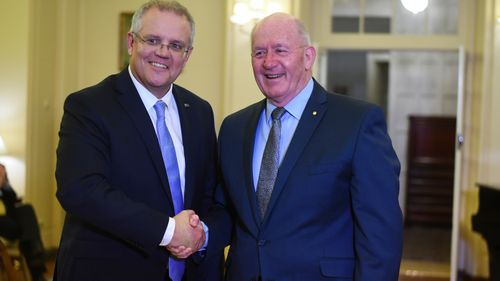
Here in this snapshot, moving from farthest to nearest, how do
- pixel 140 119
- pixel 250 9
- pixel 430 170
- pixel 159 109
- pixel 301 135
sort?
pixel 430 170
pixel 250 9
pixel 159 109
pixel 140 119
pixel 301 135

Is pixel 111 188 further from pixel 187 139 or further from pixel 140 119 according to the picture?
pixel 187 139

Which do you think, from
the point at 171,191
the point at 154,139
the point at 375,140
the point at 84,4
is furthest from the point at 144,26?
the point at 84,4

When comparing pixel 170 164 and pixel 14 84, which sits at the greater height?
pixel 14 84

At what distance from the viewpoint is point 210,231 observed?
239cm

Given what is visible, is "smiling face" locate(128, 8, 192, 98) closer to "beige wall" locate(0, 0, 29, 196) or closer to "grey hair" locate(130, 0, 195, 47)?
"grey hair" locate(130, 0, 195, 47)

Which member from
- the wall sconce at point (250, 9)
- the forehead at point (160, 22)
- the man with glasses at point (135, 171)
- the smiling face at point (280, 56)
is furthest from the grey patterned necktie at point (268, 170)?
the wall sconce at point (250, 9)

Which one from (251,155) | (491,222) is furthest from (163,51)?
(491,222)

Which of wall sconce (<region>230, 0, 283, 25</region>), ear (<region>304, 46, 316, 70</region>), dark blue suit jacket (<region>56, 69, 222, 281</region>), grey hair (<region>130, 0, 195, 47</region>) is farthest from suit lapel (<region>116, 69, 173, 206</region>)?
wall sconce (<region>230, 0, 283, 25</region>)

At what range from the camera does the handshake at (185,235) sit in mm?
2199

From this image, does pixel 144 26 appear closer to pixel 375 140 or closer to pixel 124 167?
pixel 124 167

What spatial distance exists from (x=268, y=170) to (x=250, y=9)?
4399 mm

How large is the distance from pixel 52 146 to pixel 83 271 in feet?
15.8

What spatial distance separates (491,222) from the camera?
5.20m

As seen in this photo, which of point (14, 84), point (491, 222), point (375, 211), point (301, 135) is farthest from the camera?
point (14, 84)
